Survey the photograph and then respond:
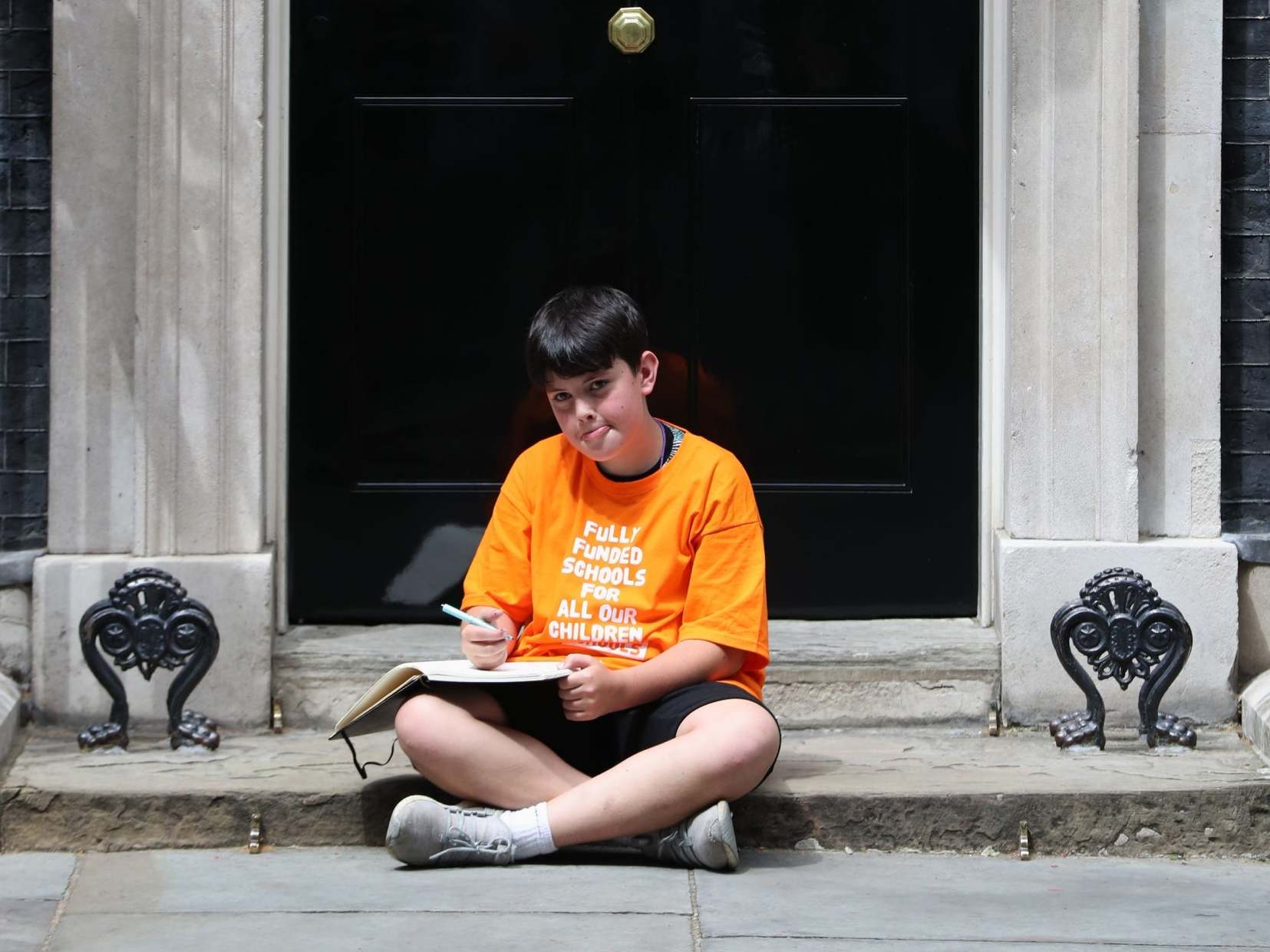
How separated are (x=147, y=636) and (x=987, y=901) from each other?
2.15 meters

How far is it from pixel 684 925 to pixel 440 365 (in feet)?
7.06

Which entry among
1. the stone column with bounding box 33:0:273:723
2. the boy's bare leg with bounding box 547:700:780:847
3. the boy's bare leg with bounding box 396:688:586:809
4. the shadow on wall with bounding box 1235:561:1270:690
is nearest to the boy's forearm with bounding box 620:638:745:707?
the boy's bare leg with bounding box 547:700:780:847

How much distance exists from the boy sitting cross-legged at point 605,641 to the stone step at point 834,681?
2.53 feet

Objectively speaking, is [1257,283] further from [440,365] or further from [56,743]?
[56,743]

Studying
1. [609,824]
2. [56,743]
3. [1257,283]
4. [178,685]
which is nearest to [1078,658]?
[1257,283]

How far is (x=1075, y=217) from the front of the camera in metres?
4.62

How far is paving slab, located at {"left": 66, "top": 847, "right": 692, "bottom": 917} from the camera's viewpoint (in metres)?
3.49

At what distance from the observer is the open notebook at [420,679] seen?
361cm

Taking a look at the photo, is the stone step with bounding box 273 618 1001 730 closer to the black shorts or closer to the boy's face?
the black shorts

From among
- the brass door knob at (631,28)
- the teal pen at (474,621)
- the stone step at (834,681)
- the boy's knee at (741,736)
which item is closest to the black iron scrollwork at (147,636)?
the stone step at (834,681)

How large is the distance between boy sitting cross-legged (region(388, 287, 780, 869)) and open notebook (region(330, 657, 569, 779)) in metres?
0.04

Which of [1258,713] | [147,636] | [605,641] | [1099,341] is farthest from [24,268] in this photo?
[1258,713]

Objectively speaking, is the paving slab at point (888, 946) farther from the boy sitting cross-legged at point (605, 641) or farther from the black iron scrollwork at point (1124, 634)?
the black iron scrollwork at point (1124, 634)

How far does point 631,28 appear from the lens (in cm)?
485
